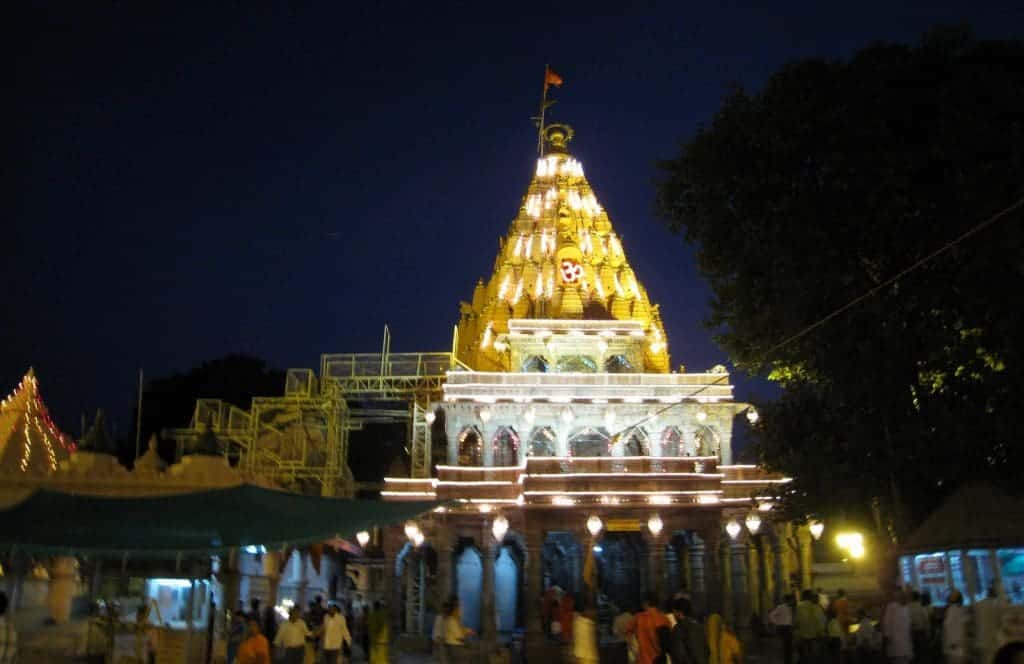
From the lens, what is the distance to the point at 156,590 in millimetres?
15062

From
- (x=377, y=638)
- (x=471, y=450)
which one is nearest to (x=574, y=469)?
(x=471, y=450)

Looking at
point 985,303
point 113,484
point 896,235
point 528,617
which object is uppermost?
point 896,235

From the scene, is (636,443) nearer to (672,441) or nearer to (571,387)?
(672,441)

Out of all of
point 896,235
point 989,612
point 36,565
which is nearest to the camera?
point 989,612

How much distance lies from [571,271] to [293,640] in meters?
29.8

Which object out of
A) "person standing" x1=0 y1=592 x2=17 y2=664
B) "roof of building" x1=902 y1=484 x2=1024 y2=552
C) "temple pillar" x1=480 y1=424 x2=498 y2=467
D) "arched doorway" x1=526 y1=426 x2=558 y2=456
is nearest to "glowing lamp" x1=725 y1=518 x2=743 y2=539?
"arched doorway" x1=526 y1=426 x2=558 y2=456

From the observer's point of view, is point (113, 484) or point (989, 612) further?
point (113, 484)

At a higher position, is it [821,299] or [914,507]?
[821,299]

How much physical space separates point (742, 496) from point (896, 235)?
15.7 meters

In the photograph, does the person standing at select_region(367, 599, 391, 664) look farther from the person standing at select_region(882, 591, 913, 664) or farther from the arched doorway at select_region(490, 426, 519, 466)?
the arched doorway at select_region(490, 426, 519, 466)

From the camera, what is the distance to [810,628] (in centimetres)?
1432

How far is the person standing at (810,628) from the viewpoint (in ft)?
46.9

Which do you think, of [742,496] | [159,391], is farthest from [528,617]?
[159,391]

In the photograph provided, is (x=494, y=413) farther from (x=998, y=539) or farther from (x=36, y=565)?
(x=998, y=539)
